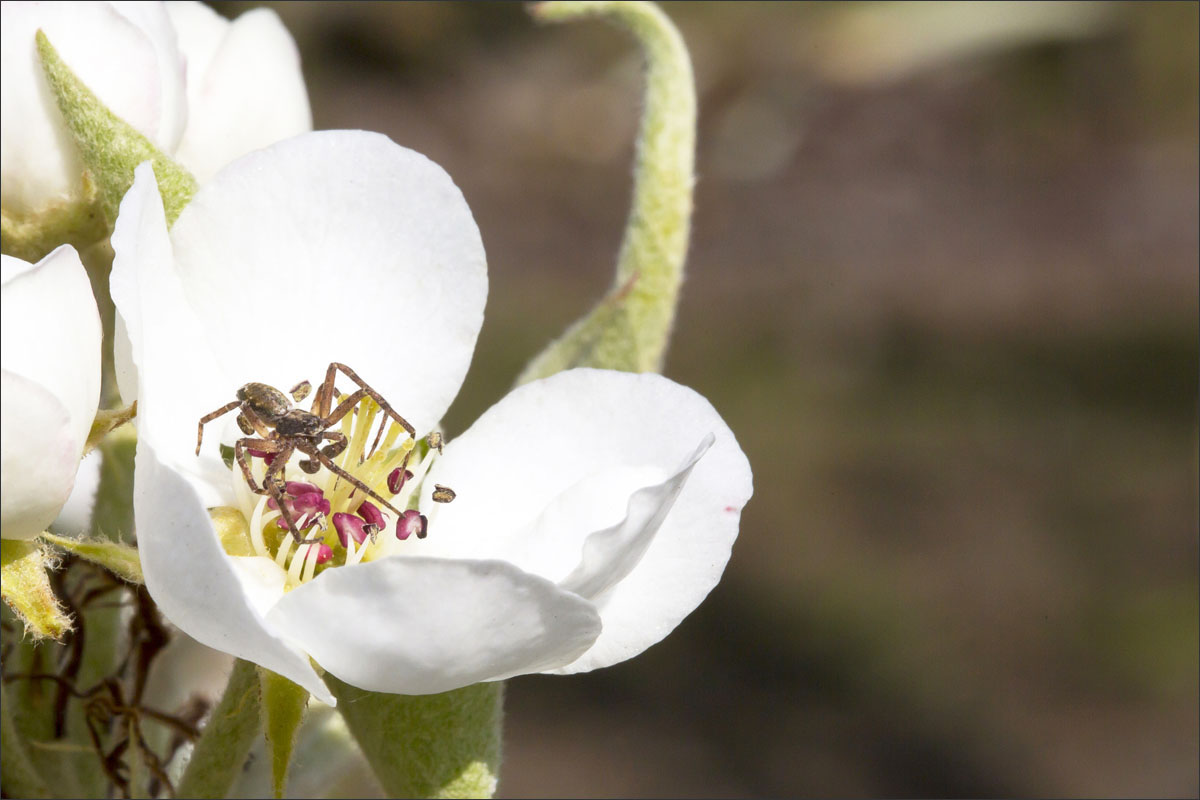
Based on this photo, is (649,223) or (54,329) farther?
(649,223)

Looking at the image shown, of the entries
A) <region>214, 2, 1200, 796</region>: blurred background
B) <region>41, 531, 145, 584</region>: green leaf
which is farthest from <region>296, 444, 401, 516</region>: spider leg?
<region>214, 2, 1200, 796</region>: blurred background

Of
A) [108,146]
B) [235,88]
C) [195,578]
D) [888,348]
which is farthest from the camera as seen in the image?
[888,348]

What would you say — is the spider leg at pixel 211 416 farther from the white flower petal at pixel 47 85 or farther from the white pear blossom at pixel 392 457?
the white flower petal at pixel 47 85

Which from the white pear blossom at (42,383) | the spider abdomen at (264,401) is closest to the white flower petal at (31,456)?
the white pear blossom at (42,383)

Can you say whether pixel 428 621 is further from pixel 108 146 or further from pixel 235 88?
pixel 235 88

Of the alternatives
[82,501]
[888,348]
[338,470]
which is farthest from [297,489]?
[888,348]

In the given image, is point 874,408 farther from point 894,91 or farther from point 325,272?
point 325,272

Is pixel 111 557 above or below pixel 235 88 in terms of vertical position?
below

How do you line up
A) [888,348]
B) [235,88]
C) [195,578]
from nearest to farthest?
1. [195,578]
2. [235,88]
3. [888,348]
